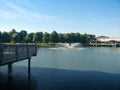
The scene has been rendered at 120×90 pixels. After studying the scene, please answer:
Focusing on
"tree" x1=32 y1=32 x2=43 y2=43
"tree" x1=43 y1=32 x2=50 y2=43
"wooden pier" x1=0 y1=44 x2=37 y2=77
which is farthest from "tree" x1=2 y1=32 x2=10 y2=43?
"wooden pier" x1=0 y1=44 x2=37 y2=77

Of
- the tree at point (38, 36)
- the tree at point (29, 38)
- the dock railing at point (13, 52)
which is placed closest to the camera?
the dock railing at point (13, 52)

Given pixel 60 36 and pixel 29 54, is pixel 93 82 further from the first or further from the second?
pixel 60 36

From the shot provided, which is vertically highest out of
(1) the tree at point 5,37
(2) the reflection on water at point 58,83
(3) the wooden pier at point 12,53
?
(1) the tree at point 5,37

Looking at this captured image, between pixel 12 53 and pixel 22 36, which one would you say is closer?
pixel 12 53

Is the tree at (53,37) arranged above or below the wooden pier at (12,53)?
above

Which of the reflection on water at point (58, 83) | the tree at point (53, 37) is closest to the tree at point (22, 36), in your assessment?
the tree at point (53, 37)

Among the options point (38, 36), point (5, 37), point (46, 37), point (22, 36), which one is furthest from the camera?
point (38, 36)

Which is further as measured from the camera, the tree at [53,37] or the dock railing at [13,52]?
the tree at [53,37]

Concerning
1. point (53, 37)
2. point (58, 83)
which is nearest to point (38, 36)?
point (53, 37)

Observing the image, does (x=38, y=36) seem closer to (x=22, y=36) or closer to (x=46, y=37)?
(x=46, y=37)

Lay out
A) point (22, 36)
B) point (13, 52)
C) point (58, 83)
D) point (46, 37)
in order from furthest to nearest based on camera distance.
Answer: point (46, 37) → point (22, 36) → point (58, 83) → point (13, 52)

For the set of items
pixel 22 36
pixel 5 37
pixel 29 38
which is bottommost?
pixel 29 38

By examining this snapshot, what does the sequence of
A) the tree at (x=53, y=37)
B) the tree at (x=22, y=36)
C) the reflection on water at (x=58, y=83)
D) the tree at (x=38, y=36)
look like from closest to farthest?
the reflection on water at (x=58, y=83) → the tree at (x=22, y=36) → the tree at (x=38, y=36) → the tree at (x=53, y=37)

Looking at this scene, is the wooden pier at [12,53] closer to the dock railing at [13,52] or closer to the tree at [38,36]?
the dock railing at [13,52]
